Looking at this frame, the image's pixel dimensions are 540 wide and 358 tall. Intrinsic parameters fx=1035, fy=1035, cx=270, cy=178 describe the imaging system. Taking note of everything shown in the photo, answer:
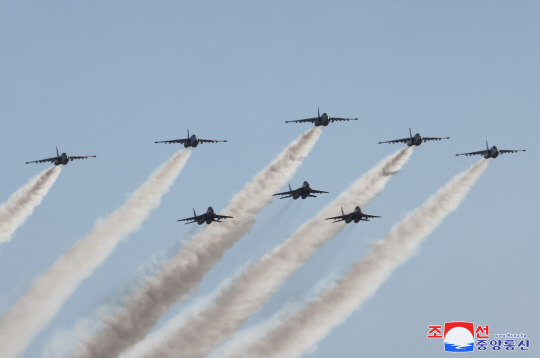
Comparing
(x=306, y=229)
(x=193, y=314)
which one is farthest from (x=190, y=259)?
(x=306, y=229)

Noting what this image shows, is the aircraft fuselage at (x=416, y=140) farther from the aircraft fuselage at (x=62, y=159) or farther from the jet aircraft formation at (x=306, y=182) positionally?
the aircraft fuselage at (x=62, y=159)

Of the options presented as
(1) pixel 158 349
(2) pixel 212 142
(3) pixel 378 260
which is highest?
(2) pixel 212 142

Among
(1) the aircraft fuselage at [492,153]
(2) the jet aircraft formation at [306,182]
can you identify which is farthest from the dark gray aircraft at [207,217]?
(1) the aircraft fuselage at [492,153]

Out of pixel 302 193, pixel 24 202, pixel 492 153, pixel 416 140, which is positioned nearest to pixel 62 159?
pixel 24 202

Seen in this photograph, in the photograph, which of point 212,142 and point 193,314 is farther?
point 212,142

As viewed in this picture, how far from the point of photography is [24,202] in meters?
115

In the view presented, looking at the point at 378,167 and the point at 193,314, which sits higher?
the point at 378,167

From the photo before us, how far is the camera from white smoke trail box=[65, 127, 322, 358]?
4190 inches

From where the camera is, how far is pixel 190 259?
369ft

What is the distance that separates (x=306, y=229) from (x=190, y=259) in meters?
14.0

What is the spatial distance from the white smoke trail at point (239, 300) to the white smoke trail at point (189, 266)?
7.59 ft

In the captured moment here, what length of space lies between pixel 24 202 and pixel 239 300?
26.6 metres

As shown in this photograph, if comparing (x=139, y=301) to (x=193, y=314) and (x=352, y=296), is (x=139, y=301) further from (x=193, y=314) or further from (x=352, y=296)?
(x=352, y=296)

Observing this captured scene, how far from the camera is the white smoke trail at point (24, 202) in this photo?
4395 inches
